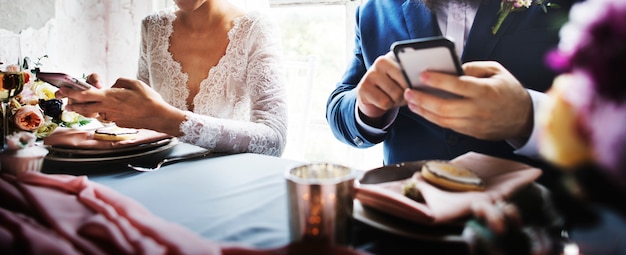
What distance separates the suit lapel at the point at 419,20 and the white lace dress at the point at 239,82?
45 centimetres

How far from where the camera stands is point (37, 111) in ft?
3.47

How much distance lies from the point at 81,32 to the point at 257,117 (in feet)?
6.69

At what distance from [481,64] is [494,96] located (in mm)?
88

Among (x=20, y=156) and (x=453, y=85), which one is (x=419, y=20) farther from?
(x=20, y=156)

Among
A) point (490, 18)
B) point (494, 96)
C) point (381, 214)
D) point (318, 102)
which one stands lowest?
point (318, 102)

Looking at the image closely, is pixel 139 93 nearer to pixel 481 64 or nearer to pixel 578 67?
pixel 481 64

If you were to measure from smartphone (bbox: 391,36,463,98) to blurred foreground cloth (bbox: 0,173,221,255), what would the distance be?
34 centimetres

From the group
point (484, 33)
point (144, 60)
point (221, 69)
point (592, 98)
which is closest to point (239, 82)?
point (221, 69)

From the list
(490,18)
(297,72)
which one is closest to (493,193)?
(490,18)

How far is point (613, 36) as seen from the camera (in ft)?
0.94

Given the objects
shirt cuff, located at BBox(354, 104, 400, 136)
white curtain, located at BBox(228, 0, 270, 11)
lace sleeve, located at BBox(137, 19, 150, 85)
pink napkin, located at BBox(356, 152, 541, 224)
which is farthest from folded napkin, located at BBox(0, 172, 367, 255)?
white curtain, located at BBox(228, 0, 270, 11)

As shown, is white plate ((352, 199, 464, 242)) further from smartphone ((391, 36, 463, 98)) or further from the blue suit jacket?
the blue suit jacket

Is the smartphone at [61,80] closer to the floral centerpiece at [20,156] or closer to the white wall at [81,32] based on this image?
the floral centerpiece at [20,156]

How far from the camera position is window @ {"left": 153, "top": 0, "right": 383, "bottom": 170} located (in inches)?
95.3
